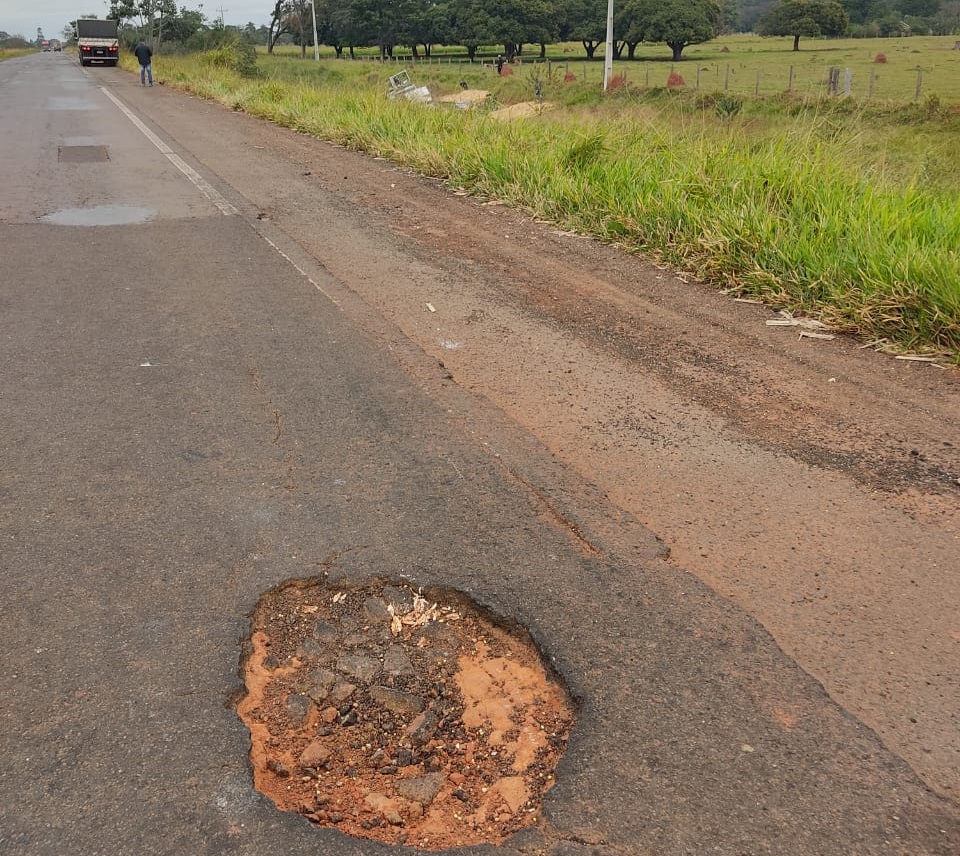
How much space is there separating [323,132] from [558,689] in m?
14.3

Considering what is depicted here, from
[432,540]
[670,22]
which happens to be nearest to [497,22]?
[670,22]

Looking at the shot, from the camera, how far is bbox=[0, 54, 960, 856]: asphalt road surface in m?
2.19

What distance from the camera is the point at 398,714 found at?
8.25 ft

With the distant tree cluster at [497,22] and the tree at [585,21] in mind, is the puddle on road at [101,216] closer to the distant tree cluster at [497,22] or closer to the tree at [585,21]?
the distant tree cluster at [497,22]

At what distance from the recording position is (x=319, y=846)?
2.06 metres

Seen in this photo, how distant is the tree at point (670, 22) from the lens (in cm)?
8338

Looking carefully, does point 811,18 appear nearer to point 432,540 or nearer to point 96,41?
point 96,41

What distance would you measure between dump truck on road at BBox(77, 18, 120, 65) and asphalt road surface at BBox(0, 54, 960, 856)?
52.1 meters

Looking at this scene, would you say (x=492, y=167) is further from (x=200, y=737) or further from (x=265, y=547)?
(x=200, y=737)

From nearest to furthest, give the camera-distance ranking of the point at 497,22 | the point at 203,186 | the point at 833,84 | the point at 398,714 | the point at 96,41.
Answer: the point at 398,714 → the point at 203,186 → the point at 833,84 → the point at 96,41 → the point at 497,22

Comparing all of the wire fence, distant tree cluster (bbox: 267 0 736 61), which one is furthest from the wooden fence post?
distant tree cluster (bbox: 267 0 736 61)

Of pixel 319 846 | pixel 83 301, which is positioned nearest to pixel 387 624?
pixel 319 846

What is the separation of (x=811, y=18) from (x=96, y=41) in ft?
250

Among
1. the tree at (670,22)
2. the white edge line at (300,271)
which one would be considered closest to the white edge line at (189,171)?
the white edge line at (300,271)
